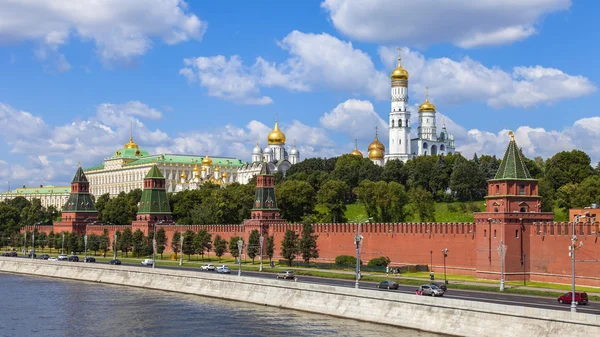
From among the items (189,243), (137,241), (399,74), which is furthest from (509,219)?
(399,74)

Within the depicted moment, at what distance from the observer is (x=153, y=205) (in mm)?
110250

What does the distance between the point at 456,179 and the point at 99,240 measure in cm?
4644

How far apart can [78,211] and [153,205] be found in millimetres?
15532

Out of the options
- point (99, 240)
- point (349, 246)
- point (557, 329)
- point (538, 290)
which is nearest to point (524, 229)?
point (538, 290)

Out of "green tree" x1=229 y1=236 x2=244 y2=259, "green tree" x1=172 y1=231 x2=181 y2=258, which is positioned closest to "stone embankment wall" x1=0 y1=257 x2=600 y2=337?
"green tree" x1=229 y1=236 x2=244 y2=259

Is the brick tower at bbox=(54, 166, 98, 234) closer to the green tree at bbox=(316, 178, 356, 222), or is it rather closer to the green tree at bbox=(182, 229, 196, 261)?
the green tree at bbox=(182, 229, 196, 261)

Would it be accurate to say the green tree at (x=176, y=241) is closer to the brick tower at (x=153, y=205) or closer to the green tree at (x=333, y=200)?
the brick tower at (x=153, y=205)

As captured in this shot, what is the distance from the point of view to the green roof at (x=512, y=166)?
64.6m

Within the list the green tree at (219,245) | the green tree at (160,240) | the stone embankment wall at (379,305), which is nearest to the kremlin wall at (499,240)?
the green tree at (219,245)

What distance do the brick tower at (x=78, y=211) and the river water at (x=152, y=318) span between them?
51.9 meters

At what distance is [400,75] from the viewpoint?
15688 cm

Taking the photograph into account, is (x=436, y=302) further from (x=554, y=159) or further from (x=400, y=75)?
(x=400, y=75)

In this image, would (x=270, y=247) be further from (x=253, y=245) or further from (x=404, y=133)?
(x=404, y=133)

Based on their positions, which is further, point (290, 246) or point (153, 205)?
point (153, 205)
